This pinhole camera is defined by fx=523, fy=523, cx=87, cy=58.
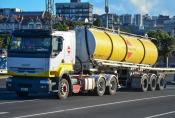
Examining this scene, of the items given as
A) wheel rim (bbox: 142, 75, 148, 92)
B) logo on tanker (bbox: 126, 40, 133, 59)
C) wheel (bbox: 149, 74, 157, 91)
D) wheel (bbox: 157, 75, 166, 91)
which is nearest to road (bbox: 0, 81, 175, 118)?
logo on tanker (bbox: 126, 40, 133, 59)

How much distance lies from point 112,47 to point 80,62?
237 centimetres

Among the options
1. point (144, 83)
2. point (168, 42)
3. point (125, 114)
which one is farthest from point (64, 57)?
point (168, 42)

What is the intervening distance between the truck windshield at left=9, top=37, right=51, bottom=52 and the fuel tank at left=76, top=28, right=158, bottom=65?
341cm

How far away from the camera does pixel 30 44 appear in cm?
2198

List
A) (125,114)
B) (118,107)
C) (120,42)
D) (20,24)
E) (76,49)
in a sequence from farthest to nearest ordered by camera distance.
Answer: (20,24), (120,42), (76,49), (118,107), (125,114)

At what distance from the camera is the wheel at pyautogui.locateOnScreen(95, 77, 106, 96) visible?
81.9ft

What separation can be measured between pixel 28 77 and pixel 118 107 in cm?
475

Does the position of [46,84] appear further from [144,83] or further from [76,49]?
[144,83]

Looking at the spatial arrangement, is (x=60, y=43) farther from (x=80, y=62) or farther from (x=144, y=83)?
(x=144, y=83)

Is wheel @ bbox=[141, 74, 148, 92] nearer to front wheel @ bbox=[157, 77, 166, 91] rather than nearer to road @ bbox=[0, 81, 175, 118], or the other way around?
front wheel @ bbox=[157, 77, 166, 91]

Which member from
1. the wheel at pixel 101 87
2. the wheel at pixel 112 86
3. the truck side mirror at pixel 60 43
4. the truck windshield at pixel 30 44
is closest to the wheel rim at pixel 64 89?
the truck side mirror at pixel 60 43

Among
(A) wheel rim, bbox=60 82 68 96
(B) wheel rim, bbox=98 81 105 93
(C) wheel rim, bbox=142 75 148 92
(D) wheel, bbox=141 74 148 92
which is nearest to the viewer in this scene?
(A) wheel rim, bbox=60 82 68 96

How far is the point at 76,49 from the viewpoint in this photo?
81.6 feet

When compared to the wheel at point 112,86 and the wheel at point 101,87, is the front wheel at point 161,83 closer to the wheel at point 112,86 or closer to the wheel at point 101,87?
the wheel at point 112,86
